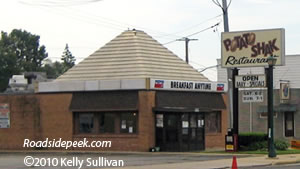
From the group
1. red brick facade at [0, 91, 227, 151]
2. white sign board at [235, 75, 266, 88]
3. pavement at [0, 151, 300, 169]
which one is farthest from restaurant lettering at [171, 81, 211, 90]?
pavement at [0, 151, 300, 169]

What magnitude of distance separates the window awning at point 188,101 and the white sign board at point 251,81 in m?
3.28

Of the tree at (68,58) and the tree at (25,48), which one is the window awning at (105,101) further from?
the tree at (68,58)

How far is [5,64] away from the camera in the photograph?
9438 centimetres

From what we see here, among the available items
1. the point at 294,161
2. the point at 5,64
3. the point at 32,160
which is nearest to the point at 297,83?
the point at 294,161

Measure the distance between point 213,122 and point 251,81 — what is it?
6.19 metres

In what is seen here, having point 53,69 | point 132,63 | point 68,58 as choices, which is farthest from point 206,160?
point 68,58

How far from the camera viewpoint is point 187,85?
119 ft

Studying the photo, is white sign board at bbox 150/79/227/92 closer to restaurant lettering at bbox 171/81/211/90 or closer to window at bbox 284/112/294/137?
restaurant lettering at bbox 171/81/211/90

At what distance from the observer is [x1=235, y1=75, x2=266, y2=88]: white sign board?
3300 cm

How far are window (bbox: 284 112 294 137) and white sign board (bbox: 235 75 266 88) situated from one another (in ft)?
72.1

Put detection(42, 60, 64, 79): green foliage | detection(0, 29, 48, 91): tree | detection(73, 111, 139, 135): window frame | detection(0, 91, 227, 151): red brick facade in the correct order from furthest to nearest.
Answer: detection(42, 60, 64, 79): green foliage, detection(0, 29, 48, 91): tree, detection(73, 111, 139, 135): window frame, detection(0, 91, 227, 151): red brick facade

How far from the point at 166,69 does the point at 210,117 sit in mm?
4449

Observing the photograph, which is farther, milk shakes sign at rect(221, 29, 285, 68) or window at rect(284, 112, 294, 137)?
window at rect(284, 112, 294, 137)

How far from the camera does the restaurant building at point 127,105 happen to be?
3497 centimetres
